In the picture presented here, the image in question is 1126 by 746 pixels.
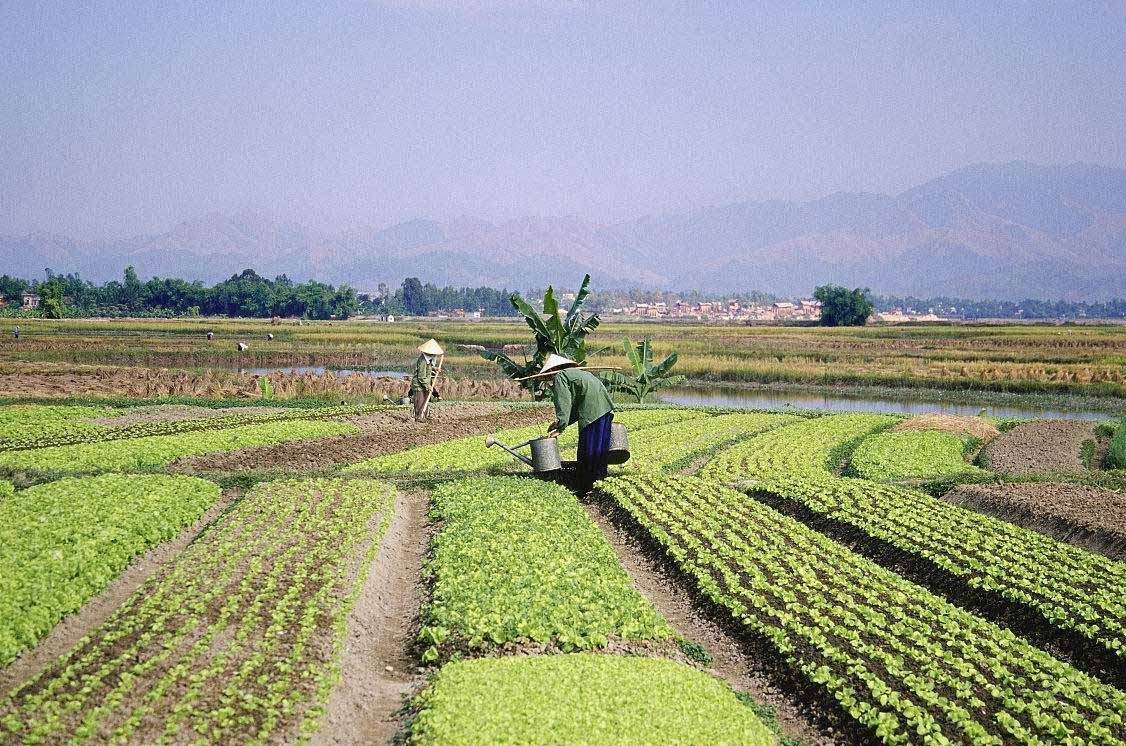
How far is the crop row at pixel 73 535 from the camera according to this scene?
10.9 metres

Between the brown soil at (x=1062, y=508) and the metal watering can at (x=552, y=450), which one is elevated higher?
the metal watering can at (x=552, y=450)

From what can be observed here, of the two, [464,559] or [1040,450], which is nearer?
[464,559]

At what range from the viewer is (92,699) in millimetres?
8812

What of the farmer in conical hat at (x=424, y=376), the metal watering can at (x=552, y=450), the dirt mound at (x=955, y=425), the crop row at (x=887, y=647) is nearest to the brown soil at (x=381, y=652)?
the metal watering can at (x=552, y=450)

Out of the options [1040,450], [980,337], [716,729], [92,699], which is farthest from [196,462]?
[980,337]

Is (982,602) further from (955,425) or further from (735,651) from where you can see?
(955,425)

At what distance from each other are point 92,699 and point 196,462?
14.4 meters

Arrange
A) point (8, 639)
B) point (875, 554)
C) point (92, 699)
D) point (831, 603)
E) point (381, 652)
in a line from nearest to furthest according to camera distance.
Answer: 1. point (92, 699)
2. point (8, 639)
3. point (381, 652)
4. point (831, 603)
5. point (875, 554)

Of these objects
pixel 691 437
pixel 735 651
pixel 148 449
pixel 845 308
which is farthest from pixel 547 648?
pixel 845 308

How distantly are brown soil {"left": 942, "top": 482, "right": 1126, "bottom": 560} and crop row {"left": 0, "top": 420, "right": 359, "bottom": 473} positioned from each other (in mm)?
16828

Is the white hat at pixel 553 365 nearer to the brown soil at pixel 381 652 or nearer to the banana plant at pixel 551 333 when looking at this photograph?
the banana plant at pixel 551 333

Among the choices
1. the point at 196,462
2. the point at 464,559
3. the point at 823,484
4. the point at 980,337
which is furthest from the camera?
the point at 980,337

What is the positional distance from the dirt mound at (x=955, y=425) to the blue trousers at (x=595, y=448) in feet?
54.8

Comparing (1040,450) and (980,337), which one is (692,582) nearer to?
(1040,450)
